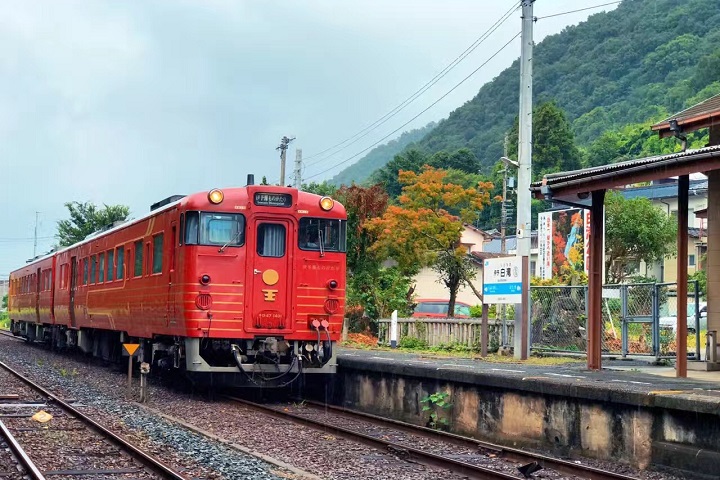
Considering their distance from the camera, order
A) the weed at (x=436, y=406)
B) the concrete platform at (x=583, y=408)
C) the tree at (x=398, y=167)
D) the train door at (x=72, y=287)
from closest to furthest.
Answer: the concrete platform at (x=583, y=408) < the weed at (x=436, y=406) < the train door at (x=72, y=287) < the tree at (x=398, y=167)

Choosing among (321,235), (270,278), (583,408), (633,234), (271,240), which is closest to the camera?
(583,408)

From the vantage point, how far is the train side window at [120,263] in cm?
1778

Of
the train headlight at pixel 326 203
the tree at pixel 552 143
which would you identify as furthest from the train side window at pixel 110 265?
the tree at pixel 552 143

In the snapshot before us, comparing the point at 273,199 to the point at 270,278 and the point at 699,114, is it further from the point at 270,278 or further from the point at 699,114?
the point at 699,114

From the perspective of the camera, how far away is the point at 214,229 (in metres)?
13.8

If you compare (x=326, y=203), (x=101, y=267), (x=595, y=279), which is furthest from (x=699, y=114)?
(x=101, y=267)

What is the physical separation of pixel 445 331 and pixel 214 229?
1074 centimetres

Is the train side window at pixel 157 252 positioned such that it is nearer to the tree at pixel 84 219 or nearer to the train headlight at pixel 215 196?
the train headlight at pixel 215 196

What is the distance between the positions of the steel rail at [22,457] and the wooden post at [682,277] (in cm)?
707

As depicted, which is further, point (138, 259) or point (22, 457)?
point (138, 259)

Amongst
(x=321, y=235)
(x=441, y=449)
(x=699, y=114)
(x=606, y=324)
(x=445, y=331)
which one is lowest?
(x=441, y=449)

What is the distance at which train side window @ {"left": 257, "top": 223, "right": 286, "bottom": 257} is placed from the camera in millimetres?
13992

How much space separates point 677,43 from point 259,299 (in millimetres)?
85343

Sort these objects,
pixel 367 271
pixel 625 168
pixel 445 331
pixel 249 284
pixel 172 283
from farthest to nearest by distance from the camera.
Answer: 1. pixel 367 271
2. pixel 445 331
3. pixel 172 283
4. pixel 249 284
5. pixel 625 168
